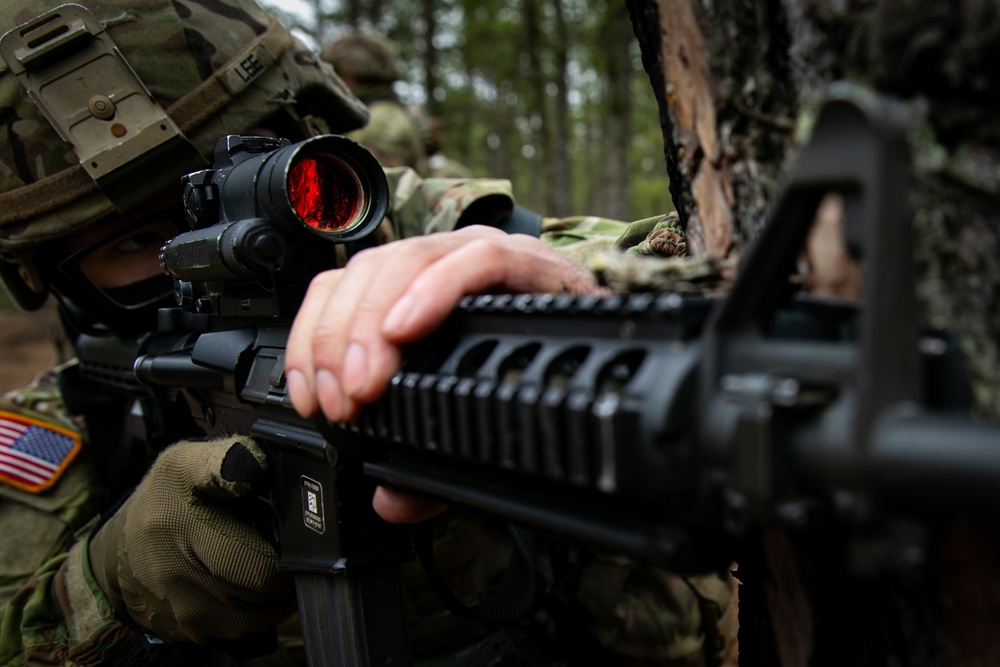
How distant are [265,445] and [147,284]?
36.7 inches

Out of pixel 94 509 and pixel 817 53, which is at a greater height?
pixel 817 53

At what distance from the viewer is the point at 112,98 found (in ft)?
6.91

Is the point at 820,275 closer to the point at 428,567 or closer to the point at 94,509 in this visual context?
the point at 428,567

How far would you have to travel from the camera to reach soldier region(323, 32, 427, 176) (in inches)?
302

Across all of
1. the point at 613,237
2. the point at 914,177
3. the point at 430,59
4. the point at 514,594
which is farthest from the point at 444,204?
the point at 430,59

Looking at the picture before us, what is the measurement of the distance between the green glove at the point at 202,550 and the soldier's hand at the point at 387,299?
55 cm

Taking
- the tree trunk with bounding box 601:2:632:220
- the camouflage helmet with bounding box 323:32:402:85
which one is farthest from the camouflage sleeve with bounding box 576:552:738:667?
the tree trunk with bounding box 601:2:632:220

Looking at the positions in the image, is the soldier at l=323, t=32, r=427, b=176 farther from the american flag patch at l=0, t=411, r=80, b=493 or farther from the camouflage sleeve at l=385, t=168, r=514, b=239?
the american flag patch at l=0, t=411, r=80, b=493

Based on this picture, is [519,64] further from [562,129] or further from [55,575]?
[55,575]

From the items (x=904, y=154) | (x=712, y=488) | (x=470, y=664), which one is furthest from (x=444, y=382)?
(x=470, y=664)

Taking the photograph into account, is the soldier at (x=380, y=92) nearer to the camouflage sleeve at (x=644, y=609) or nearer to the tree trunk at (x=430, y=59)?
the tree trunk at (x=430, y=59)

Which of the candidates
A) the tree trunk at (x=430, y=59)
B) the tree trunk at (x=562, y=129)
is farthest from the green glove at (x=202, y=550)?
the tree trunk at (x=430, y=59)

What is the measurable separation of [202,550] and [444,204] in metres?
1.31

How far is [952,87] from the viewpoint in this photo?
70 centimetres
